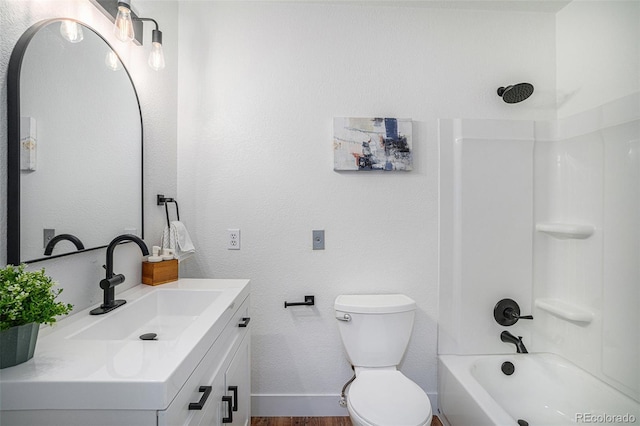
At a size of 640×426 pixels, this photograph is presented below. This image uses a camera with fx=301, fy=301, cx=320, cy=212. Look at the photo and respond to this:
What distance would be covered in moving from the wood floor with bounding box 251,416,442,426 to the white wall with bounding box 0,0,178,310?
1114mm

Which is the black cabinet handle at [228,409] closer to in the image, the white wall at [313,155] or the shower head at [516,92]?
the white wall at [313,155]

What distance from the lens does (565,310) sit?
5.48ft

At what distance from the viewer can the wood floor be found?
176cm

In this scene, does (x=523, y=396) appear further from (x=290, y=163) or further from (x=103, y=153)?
(x=103, y=153)

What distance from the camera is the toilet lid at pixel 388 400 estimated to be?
122 cm

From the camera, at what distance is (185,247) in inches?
63.6

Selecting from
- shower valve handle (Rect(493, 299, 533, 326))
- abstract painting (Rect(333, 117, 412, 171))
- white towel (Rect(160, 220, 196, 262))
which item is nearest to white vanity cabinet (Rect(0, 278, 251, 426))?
white towel (Rect(160, 220, 196, 262))

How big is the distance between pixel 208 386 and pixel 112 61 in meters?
1.29

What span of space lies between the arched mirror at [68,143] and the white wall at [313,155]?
51 centimetres

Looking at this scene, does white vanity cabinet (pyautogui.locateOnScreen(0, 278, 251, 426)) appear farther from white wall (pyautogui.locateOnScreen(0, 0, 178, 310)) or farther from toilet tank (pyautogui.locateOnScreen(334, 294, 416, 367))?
toilet tank (pyautogui.locateOnScreen(334, 294, 416, 367))

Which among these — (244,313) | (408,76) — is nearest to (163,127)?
(244,313)

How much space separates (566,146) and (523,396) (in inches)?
58.0

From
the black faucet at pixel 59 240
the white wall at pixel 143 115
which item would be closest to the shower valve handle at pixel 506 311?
the white wall at pixel 143 115

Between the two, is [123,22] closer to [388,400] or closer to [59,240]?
[59,240]
